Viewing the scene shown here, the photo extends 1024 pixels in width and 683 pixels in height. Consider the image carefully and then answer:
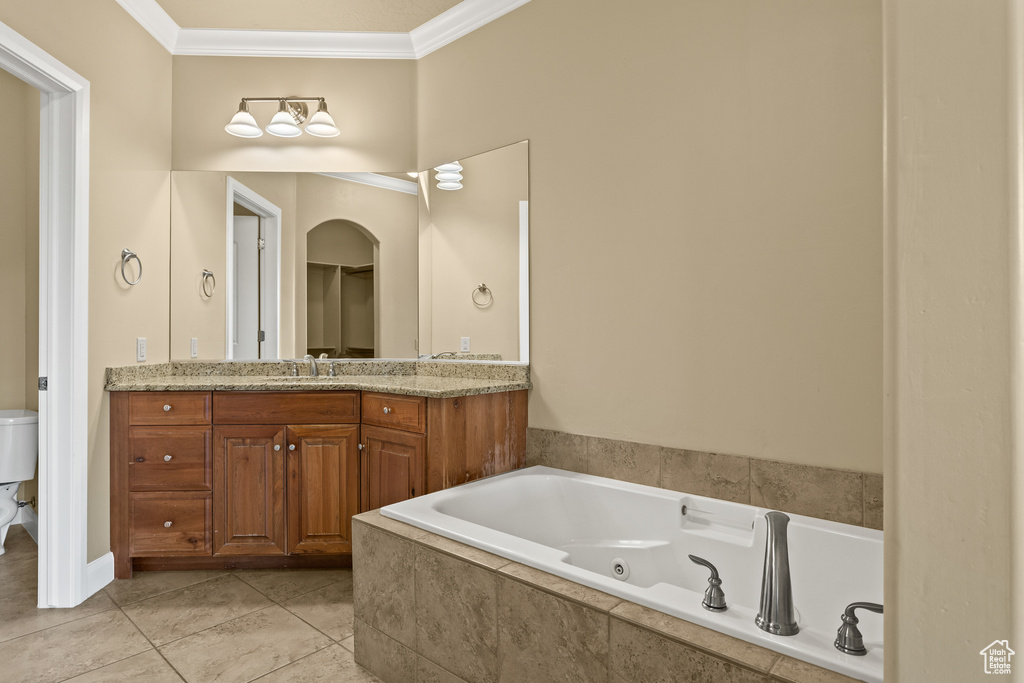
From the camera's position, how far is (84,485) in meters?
2.42

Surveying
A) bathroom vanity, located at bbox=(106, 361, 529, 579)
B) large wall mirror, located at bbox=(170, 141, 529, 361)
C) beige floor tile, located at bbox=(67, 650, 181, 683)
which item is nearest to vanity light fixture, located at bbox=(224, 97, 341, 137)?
large wall mirror, located at bbox=(170, 141, 529, 361)

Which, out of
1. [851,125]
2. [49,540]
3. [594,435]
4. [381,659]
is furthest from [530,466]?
[49,540]

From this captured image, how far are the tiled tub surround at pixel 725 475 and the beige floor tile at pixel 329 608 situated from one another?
91cm

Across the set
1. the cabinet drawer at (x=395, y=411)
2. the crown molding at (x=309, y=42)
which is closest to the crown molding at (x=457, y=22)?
the crown molding at (x=309, y=42)

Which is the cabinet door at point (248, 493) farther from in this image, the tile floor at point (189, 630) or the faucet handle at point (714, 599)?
the faucet handle at point (714, 599)

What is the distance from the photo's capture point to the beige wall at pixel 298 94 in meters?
3.09

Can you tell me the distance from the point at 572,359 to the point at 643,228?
0.60m

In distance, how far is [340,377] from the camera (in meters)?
3.05

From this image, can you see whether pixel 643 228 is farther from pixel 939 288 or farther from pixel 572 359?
pixel 939 288

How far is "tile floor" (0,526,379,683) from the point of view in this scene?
1.86m

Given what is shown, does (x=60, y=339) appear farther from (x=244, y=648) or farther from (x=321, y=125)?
(x=321, y=125)

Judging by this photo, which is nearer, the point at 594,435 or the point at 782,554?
the point at 782,554

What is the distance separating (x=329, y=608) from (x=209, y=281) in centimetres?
175

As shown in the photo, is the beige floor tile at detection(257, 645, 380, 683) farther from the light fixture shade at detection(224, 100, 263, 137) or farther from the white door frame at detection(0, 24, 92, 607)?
the light fixture shade at detection(224, 100, 263, 137)
